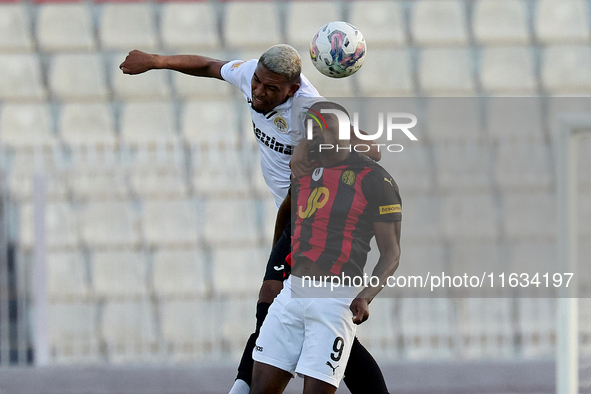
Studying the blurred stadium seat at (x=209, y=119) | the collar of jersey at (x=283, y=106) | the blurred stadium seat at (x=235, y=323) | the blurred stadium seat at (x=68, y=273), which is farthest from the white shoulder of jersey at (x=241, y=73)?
the blurred stadium seat at (x=209, y=119)

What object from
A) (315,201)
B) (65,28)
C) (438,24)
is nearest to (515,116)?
(438,24)

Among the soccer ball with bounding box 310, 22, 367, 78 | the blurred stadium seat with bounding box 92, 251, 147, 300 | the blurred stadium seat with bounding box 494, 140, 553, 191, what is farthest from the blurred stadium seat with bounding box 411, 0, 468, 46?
the soccer ball with bounding box 310, 22, 367, 78

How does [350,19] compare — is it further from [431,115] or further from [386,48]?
[431,115]

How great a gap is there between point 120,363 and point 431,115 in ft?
12.9

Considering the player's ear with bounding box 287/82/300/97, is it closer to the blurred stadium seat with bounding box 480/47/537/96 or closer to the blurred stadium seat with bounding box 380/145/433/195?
the blurred stadium seat with bounding box 380/145/433/195

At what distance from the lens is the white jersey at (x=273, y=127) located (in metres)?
3.14

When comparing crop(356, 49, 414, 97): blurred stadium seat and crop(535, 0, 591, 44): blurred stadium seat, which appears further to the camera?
crop(535, 0, 591, 44): blurred stadium seat

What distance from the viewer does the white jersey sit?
3.14 m

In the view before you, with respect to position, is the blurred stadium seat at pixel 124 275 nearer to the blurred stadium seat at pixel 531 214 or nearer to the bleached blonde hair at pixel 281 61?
the blurred stadium seat at pixel 531 214

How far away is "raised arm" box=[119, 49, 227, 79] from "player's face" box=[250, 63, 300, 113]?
1.30ft

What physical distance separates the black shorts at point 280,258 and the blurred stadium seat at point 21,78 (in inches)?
209

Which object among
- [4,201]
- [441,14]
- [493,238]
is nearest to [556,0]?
[441,14]

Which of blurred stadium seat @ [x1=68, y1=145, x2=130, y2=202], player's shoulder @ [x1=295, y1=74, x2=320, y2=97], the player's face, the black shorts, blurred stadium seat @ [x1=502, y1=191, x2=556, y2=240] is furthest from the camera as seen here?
blurred stadium seat @ [x1=502, y1=191, x2=556, y2=240]

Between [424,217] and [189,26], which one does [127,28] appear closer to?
[189,26]
